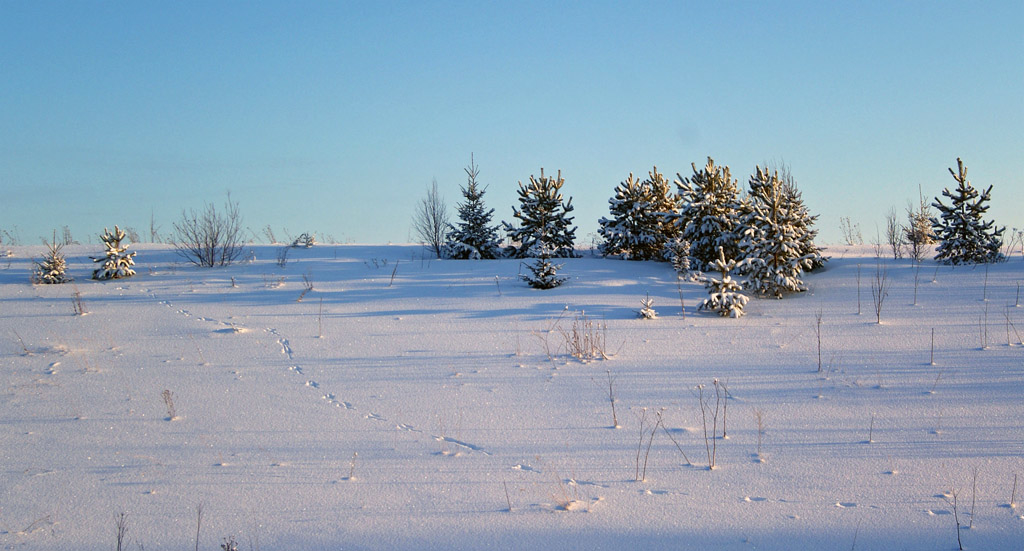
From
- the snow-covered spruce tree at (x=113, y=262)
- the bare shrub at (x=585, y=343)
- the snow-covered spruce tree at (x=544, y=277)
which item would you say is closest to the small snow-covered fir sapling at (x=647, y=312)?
the bare shrub at (x=585, y=343)

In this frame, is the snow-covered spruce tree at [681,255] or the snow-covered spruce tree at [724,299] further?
the snow-covered spruce tree at [681,255]

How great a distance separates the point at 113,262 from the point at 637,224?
36.4 feet

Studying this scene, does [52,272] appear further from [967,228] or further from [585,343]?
[967,228]

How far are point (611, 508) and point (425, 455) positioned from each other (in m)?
1.62

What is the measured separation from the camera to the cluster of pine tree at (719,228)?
1084 centimetres

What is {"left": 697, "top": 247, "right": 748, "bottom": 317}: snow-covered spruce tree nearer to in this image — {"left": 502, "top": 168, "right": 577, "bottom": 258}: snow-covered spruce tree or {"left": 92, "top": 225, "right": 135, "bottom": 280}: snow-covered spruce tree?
{"left": 502, "top": 168, "right": 577, "bottom": 258}: snow-covered spruce tree

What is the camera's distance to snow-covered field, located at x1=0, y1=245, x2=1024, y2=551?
4016mm

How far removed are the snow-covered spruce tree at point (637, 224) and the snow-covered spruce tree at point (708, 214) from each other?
1.18m

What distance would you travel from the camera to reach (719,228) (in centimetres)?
1296

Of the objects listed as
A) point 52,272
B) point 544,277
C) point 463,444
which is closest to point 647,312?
point 544,277

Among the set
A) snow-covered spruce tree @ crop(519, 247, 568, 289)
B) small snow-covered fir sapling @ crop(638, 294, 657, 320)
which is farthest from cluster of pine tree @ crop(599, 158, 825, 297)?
snow-covered spruce tree @ crop(519, 247, 568, 289)

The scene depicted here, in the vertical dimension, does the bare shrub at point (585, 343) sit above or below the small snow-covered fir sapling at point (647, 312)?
below

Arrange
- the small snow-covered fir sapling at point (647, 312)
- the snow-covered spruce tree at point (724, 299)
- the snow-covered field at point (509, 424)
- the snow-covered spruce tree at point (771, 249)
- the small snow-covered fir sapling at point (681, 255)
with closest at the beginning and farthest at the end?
the snow-covered field at point (509, 424) → the small snow-covered fir sapling at point (647, 312) → the snow-covered spruce tree at point (724, 299) → the snow-covered spruce tree at point (771, 249) → the small snow-covered fir sapling at point (681, 255)

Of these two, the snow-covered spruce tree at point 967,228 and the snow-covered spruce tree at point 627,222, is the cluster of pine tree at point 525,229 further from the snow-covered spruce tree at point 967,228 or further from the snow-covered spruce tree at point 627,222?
the snow-covered spruce tree at point 967,228
